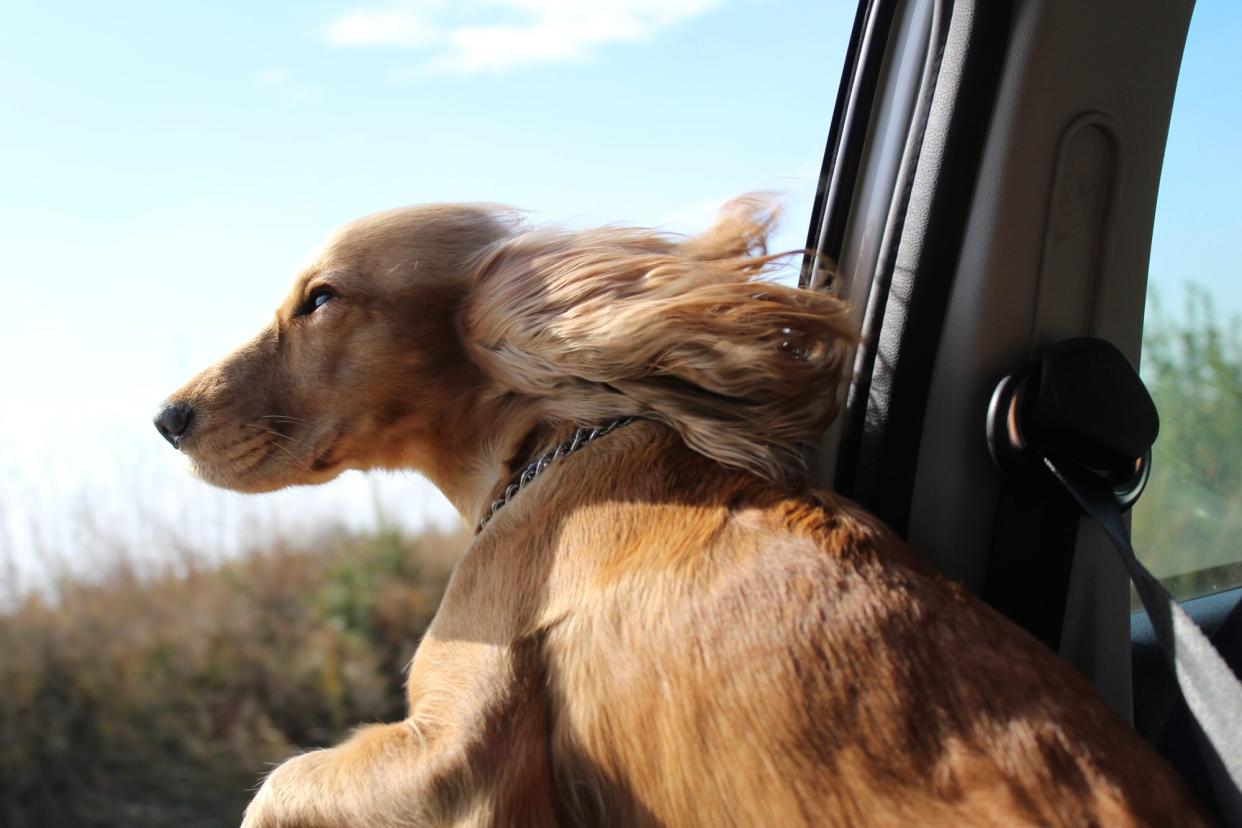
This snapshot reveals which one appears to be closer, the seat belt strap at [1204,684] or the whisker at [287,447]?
the seat belt strap at [1204,684]

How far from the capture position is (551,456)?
1.92m

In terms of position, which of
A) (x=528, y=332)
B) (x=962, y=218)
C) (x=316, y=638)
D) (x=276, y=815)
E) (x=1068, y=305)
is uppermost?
(x=962, y=218)

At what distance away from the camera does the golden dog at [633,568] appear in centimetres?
134

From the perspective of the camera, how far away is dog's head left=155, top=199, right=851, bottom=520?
1.84 m

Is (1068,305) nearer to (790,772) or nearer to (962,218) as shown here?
(962,218)

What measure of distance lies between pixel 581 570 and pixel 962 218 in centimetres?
80

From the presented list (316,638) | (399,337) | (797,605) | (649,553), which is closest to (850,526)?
(797,605)

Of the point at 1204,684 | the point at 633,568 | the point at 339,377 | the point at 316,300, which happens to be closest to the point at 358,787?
the point at 633,568

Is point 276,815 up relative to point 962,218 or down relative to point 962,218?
down

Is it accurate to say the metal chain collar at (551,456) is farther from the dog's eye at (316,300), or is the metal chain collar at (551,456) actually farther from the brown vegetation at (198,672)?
the brown vegetation at (198,672)

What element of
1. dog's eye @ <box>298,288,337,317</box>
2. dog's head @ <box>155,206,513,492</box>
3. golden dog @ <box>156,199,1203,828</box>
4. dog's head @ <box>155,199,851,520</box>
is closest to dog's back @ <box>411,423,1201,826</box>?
golden dog @ <box>156,199,1203,828</box>

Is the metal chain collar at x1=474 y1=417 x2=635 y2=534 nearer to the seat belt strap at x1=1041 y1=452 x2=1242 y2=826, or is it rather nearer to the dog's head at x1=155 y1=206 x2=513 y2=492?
the dog's head at x1=155 y1=206 x2=513 y2=492

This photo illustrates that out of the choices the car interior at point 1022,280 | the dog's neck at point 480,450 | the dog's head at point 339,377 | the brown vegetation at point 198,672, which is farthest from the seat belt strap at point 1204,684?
the brown vegetation at point 198,672

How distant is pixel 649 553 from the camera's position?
1.61 metres
